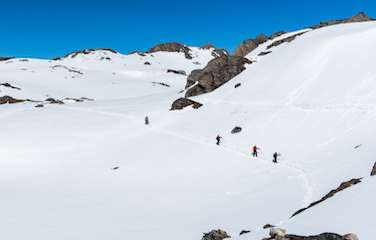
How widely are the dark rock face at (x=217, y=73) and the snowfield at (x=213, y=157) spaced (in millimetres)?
2471

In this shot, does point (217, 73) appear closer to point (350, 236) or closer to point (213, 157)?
point (213, 157)

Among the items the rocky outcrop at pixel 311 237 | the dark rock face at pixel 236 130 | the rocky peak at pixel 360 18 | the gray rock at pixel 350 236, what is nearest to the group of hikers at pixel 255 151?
the dark rock face at pixel 236 130

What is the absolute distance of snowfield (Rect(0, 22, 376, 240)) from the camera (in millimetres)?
23312

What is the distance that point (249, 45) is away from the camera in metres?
97.2

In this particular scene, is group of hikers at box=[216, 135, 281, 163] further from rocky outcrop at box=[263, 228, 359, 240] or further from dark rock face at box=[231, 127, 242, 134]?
rocky outcrop at box=[263, 228, 359, 240]

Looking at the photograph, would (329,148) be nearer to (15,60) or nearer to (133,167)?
(133,167)

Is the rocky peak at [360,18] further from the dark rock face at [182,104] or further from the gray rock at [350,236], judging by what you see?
the gray rock at [350,236]

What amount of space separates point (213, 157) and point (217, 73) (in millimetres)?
33958

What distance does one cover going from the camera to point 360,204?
1460 cm

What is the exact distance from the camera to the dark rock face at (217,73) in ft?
232

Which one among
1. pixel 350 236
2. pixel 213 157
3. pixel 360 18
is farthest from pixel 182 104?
pixel 360 18

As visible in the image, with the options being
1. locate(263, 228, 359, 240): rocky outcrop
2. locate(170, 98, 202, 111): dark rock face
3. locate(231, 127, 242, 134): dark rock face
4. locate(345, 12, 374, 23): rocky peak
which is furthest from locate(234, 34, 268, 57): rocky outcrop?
locate(263, 228, 359, 240): rocky outcrop

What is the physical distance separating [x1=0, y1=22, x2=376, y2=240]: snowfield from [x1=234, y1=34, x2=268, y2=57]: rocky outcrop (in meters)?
24.4

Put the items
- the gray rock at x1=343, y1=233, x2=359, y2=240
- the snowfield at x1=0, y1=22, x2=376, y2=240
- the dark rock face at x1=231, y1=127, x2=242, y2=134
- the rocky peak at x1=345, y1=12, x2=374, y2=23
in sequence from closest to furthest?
the gray rock at x1=343, y1=233, x2=359, y2=240 < the snowfield at x1=0, y1=22, x2=376, y2=240 < the dark rock face at x1=231, y1=127, x2=242, y2=134 < the rocky peak at x1=345, y1=12, x2=374, y2=23
